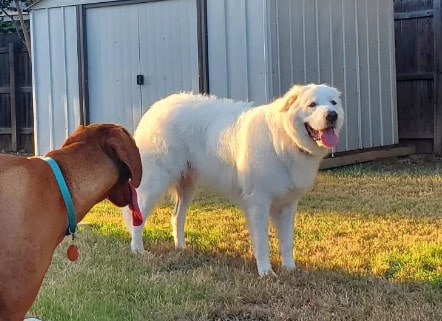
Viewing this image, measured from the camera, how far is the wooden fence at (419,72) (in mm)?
12484

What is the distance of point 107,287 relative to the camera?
481 cm

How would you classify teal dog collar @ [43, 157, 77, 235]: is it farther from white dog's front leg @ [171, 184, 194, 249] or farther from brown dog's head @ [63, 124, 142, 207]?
white dog's front leg @ [171, 184, 194, 249]

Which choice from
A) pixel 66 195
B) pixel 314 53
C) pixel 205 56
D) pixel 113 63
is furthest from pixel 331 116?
pixel 113 63

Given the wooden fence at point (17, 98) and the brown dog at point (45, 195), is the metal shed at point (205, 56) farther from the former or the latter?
the brown dog at point (45, 195)

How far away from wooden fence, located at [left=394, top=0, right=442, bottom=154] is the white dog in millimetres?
7303

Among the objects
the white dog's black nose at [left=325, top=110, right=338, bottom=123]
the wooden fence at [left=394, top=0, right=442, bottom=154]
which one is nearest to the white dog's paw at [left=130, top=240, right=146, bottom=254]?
the white dog's black nose at [left=325, top=110, right=338, bottom=123]

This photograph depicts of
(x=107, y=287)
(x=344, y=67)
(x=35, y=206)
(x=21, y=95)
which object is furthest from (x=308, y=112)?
(x=21, y=95)

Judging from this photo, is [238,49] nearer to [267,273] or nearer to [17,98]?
[267,273]

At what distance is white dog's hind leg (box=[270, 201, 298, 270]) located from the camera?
5.45 meters

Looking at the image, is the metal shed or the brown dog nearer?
the brown dog

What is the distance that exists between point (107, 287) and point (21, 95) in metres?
10.7

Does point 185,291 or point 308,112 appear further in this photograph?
point 308,112

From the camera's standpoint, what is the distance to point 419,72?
12922mm

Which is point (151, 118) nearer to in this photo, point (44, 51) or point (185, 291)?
point (185, 291)
